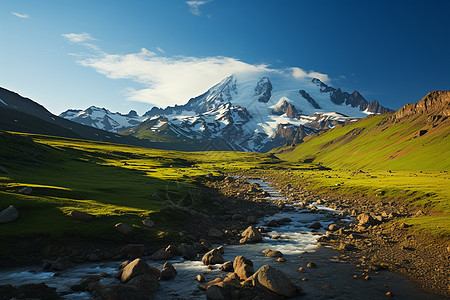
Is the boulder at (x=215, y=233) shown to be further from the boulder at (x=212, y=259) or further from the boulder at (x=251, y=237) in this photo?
the boulder at (x=212, y=259)

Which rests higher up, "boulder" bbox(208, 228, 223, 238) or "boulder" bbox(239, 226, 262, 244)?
"boulder" bbox(239, 226, 262, 244)

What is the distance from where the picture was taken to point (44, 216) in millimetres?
29641

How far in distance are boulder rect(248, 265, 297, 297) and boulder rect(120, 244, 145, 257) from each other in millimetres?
13436

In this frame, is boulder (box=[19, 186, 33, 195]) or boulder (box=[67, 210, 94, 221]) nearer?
boulder (box=[67, 210, 94, 221])

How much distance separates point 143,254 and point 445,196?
2157 inches

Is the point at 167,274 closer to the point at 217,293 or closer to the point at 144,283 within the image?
the point at 144,283

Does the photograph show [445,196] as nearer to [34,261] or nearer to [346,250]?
[346,250]

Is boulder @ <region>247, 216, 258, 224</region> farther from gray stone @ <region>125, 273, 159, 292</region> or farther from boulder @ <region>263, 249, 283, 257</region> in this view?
gray stone @ <region>125, 273, 159, 292</region>

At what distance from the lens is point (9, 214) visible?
91.1ft

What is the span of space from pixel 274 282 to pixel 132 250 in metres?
16.0

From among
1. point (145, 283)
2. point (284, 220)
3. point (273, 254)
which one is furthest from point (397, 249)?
point (145, 283)

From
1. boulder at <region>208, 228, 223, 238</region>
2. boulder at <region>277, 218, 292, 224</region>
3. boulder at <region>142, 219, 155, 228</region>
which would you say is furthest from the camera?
boulder at <region>277, 218, 292, 224</region>

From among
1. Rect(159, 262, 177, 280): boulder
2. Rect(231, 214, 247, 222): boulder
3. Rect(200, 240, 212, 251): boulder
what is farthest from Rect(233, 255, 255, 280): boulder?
Rect(231, 214, 247, 222): boulder

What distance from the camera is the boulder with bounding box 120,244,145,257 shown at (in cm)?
2688
